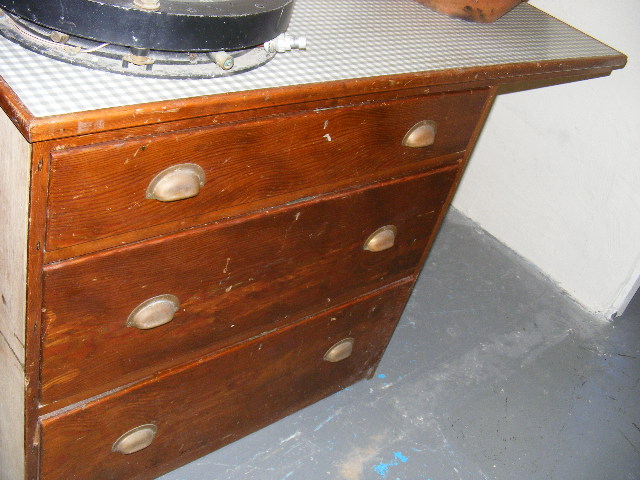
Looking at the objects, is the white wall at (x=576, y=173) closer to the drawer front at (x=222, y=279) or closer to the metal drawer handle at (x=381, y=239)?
the drawer front at (x=222, y=279)

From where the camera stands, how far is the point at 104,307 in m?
0.91

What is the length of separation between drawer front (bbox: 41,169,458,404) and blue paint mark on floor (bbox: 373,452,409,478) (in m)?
0.41

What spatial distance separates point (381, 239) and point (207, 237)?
42cm

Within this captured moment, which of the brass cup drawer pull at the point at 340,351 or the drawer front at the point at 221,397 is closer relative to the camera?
the drawer front at the point at 221,397

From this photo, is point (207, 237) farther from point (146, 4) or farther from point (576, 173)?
point (576, 173)

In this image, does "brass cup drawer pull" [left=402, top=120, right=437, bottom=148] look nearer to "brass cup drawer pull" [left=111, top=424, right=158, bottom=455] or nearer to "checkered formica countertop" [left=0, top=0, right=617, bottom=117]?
"checkered formica countertop" [left=0, top=0, right=617, bottom=117]

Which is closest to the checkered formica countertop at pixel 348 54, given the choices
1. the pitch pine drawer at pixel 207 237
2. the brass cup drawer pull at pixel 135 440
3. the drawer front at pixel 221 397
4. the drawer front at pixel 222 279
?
the pitch pine drawer at pixel 207 237

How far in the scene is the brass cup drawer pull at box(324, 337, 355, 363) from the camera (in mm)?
1418

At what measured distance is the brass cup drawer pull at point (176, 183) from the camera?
0.83m

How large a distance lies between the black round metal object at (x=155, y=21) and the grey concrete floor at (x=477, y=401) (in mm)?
922

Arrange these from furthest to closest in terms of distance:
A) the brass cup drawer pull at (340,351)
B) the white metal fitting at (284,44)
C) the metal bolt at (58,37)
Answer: the brass cup drawer pull at (340,351)
the white metal fitting at (284,44)
the metal bolt at (58,37)

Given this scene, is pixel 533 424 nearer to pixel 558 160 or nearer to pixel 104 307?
pixel 558 160

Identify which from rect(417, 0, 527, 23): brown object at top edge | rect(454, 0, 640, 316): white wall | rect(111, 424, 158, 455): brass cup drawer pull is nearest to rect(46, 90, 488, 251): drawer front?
rect(417, 0, 527, 23): brown object at top edge

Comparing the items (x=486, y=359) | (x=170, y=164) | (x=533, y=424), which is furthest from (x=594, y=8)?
(x=170, y=164)
